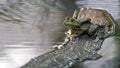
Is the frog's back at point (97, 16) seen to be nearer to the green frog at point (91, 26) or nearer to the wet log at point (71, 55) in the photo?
the green frog at point (91, 26)

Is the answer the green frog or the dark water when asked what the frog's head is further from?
the dark water

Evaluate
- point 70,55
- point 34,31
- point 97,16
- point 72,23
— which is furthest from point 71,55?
point 34,31

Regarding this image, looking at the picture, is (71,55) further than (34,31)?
No

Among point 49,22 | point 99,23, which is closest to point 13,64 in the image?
point 99,23

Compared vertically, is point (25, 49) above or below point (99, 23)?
below

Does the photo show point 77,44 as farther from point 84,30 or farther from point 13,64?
point 13,64

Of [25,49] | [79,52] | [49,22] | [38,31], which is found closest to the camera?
[79,52]

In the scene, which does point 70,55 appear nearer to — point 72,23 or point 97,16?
point 72,23

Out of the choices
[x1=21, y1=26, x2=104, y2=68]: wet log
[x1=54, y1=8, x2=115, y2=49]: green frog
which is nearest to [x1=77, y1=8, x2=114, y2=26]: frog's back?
[x1=54, y1=8, x2=115, y2=49]: green frog
